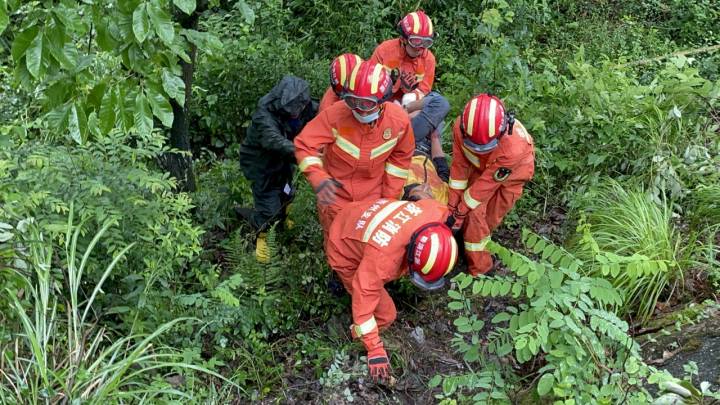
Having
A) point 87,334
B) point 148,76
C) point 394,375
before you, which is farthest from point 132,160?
point 394,375

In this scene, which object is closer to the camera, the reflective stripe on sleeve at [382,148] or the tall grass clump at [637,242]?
the tall grass clump at [637,242]

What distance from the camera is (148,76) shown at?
2.89 m

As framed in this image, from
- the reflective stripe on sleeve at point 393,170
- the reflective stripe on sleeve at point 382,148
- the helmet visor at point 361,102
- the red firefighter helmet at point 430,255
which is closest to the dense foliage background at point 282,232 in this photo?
the red firefighter helmet at point 430,255

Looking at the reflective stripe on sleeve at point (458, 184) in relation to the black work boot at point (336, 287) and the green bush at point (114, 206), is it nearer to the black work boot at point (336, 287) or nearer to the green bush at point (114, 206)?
the black work boot at point (336, 287)

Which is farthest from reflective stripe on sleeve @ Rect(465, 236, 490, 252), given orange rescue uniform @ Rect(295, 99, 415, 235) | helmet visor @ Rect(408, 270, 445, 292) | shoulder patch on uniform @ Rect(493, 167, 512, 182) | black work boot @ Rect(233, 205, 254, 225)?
black work boot @ Rect(233, 205, 254, 225)

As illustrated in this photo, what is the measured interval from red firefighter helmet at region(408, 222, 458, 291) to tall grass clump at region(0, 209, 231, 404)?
1379 mm

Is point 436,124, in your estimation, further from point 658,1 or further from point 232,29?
point 658,1

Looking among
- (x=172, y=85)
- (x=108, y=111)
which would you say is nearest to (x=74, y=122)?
(x=108, y=111)

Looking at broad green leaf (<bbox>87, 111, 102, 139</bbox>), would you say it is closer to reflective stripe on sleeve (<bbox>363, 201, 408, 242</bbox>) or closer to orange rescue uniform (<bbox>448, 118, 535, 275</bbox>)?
reflective stripe on sleeve (<bbox>363, 201, 408, 242</bbox>)

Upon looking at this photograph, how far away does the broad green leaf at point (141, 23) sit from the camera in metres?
2.57

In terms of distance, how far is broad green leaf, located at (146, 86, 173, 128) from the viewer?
284cm

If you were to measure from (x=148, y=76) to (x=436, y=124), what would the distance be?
3.10 meters

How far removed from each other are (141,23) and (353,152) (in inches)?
88.1

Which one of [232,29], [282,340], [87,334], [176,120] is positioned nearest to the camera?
[87,334]
